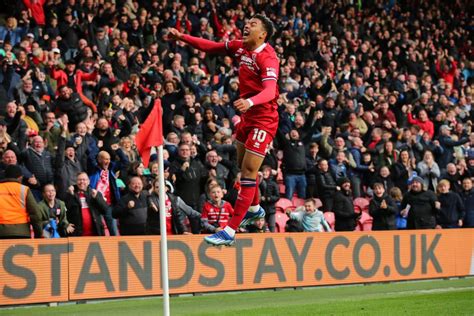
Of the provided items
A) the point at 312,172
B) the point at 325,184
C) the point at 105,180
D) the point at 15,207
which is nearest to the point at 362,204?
the point at 312,172

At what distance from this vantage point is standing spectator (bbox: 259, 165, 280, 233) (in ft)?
60.4

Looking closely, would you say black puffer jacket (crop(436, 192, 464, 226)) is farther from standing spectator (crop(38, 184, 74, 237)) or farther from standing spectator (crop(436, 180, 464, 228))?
standing spectator (crop(38, 184, 74, 237))

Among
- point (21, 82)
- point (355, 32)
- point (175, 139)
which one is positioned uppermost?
point (355, 32)

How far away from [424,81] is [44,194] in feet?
54.3

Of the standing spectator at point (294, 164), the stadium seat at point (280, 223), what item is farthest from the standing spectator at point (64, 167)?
the standing spectator at point (294, 164)

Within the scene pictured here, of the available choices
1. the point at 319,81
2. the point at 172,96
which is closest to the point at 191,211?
the point at 172,96

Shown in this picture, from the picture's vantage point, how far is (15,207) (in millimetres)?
14555

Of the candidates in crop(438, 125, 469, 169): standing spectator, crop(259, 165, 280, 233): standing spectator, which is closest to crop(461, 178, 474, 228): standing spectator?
crop(438, 125, 469, 169): standing spectator

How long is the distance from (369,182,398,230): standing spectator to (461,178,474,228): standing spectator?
221cm

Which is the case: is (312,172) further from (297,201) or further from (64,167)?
(64,167)

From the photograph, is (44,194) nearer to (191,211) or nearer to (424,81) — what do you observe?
(191,211)

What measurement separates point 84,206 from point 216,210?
235cm

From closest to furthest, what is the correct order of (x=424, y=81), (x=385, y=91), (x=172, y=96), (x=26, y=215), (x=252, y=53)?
(x=252, y=53) < (x=26, y=215) < (x=172, y=96) < (x=385, y=91) < (x=424, y=81)

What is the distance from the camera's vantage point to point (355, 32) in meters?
31.4
